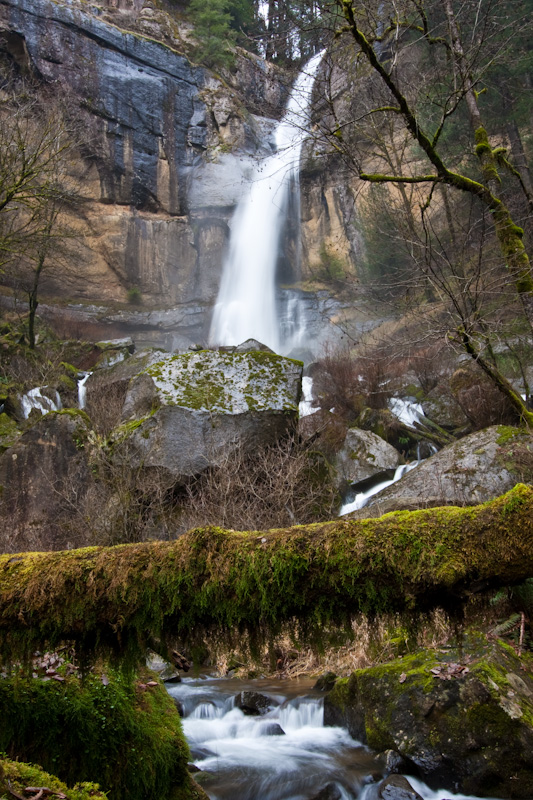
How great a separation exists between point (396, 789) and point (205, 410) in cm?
702

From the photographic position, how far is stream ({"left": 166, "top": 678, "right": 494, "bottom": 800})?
17.2ft

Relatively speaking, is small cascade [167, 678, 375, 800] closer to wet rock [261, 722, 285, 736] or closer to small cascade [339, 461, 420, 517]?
wet rock [261, 722, 285, 736]

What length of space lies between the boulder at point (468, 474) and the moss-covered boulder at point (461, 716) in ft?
11.5

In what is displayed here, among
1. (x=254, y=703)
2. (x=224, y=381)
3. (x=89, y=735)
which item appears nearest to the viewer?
(x=89, y=735)

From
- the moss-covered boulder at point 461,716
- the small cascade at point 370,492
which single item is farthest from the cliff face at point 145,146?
the moss-covered boulder at point 461,716

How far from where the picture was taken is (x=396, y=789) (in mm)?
4684

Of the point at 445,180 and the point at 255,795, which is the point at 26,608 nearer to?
the point at 255,795

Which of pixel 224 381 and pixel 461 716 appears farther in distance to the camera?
pixel 224 381

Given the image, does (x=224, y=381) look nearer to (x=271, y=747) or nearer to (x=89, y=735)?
(x=271, y=747)

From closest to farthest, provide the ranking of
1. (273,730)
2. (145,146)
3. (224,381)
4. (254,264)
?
1. (273,730)
2. (224,381)
3. (145,146)
4. (254,264)

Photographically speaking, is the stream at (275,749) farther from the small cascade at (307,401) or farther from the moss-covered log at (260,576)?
the small cascade at (307,401)

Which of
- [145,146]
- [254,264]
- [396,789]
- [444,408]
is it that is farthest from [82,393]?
[145,146]

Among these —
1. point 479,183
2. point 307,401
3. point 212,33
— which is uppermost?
point 212,33

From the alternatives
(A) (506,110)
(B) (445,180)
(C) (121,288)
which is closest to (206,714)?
(B) (445,180)
